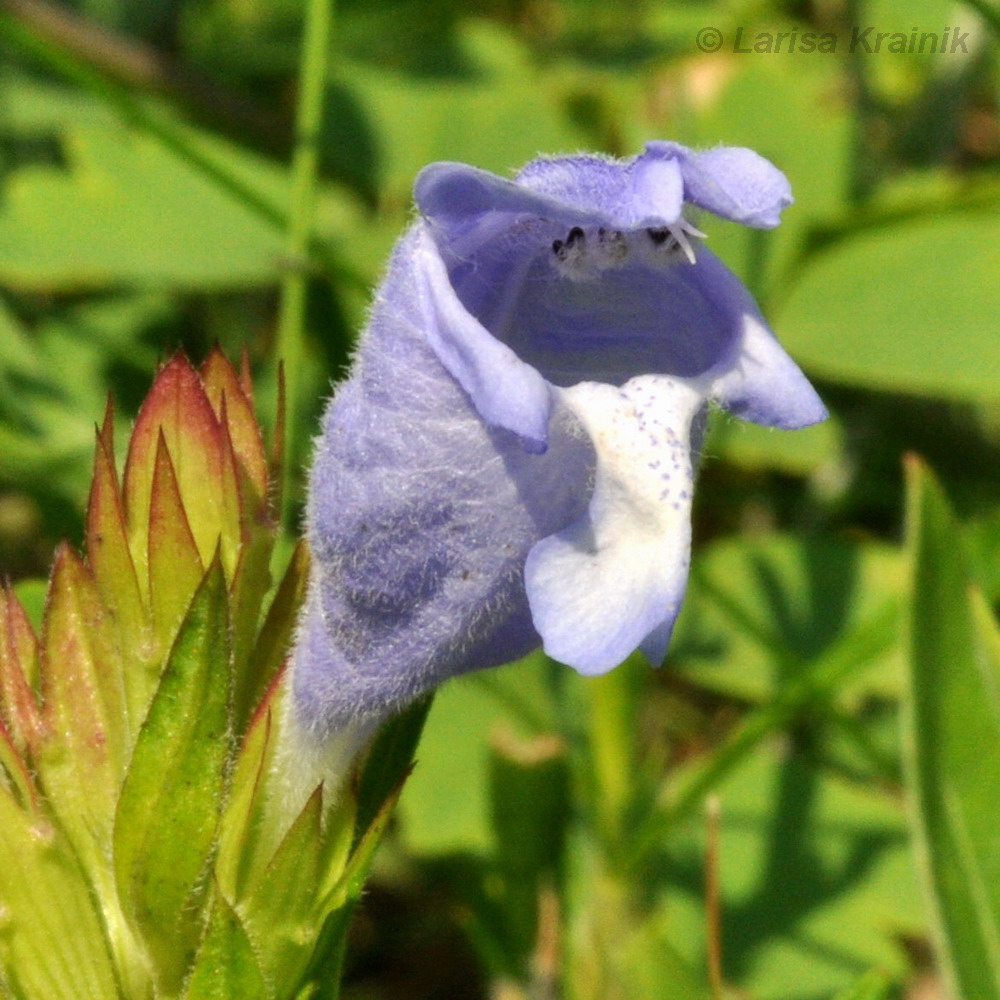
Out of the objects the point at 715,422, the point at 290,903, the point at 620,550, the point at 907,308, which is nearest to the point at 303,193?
the point at 715,422

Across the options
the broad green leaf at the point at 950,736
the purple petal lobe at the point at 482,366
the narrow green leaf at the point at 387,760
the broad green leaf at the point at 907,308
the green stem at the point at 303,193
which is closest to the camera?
the purple petal lobe at the point at 482,366

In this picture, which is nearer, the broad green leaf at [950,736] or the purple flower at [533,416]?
the purple flower at [533,416]

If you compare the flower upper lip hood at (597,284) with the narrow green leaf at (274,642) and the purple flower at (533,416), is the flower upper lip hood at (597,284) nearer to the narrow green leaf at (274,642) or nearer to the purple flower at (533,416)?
the purple flower at (533,416)

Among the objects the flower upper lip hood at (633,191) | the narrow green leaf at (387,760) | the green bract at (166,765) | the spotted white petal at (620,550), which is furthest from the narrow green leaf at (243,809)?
the flower upper lip hood at (633,191)

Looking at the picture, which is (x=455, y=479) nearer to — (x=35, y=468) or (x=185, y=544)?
(x=185, y=544)

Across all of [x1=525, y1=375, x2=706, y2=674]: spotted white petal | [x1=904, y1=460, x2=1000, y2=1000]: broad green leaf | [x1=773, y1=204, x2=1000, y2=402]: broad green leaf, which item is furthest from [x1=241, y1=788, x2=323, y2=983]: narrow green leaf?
[x1=773, y1=204, x2=1000, y2=402]: broad green leaf

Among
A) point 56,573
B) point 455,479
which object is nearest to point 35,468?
point 56,573

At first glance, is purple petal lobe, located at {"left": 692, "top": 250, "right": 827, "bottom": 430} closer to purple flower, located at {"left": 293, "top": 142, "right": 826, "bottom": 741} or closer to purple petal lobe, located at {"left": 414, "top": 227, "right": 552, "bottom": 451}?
purple flower, located at {"left": 293, "top": 142, "right": 826, "bottom": 741}
